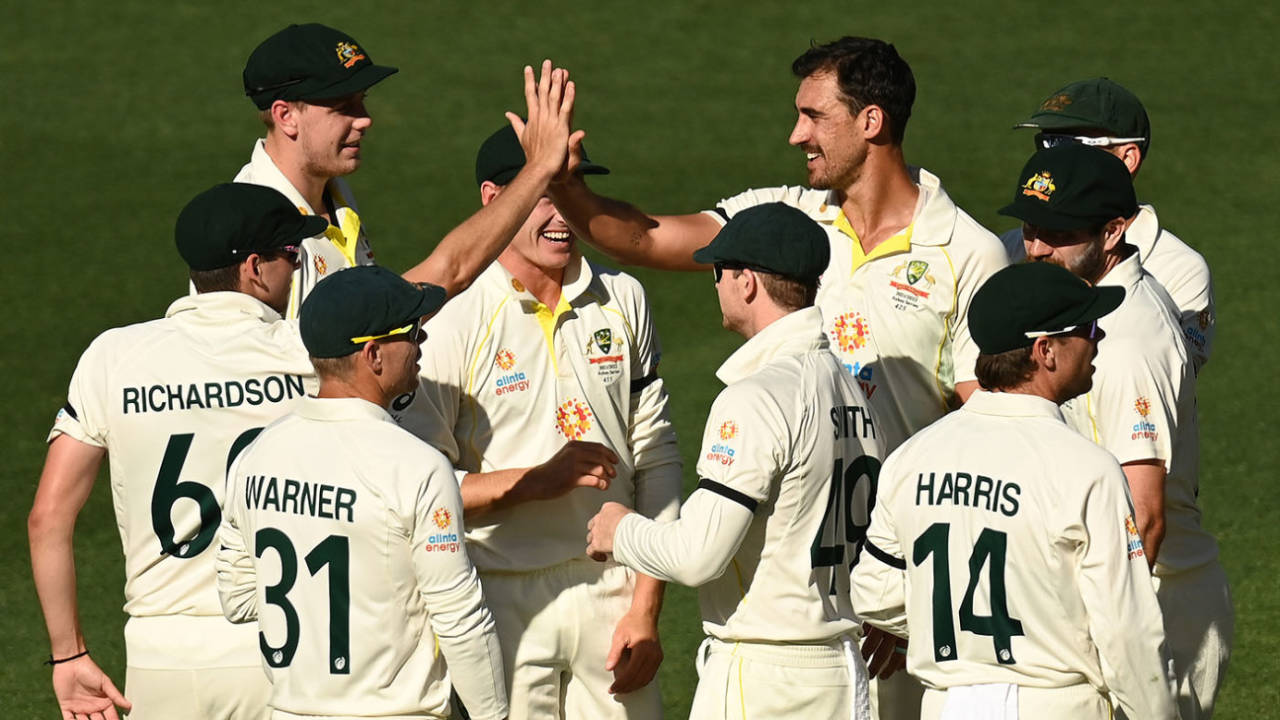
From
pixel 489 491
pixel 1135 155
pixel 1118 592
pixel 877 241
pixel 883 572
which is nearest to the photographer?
pixel 1118 592

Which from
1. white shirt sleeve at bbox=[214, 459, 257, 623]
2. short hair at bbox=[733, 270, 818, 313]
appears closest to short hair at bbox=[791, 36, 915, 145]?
short hair at bbox=[733, 270, 818, 313]

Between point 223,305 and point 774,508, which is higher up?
point 223,305

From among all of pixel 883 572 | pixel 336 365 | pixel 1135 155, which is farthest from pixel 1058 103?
pixel 336 365

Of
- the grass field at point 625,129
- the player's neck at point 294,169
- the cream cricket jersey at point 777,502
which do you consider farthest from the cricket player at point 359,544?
the grass field at point 625,129

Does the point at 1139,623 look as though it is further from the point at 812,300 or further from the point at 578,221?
the point at 578,221

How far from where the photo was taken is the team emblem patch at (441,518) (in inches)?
186

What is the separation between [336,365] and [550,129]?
1532mm

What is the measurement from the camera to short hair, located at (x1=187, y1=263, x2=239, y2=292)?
542 cm

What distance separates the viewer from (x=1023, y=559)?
4715 mm

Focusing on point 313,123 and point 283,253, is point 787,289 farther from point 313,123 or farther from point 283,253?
point 313,123

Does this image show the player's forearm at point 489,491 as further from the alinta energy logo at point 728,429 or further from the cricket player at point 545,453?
the alinta energy logo at point 728,429

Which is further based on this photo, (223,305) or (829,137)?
(829,137)

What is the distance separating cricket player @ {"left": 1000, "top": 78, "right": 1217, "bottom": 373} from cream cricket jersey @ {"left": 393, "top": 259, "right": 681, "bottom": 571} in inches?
69.0

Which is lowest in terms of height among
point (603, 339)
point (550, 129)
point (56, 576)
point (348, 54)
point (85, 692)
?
point (85, 692)
